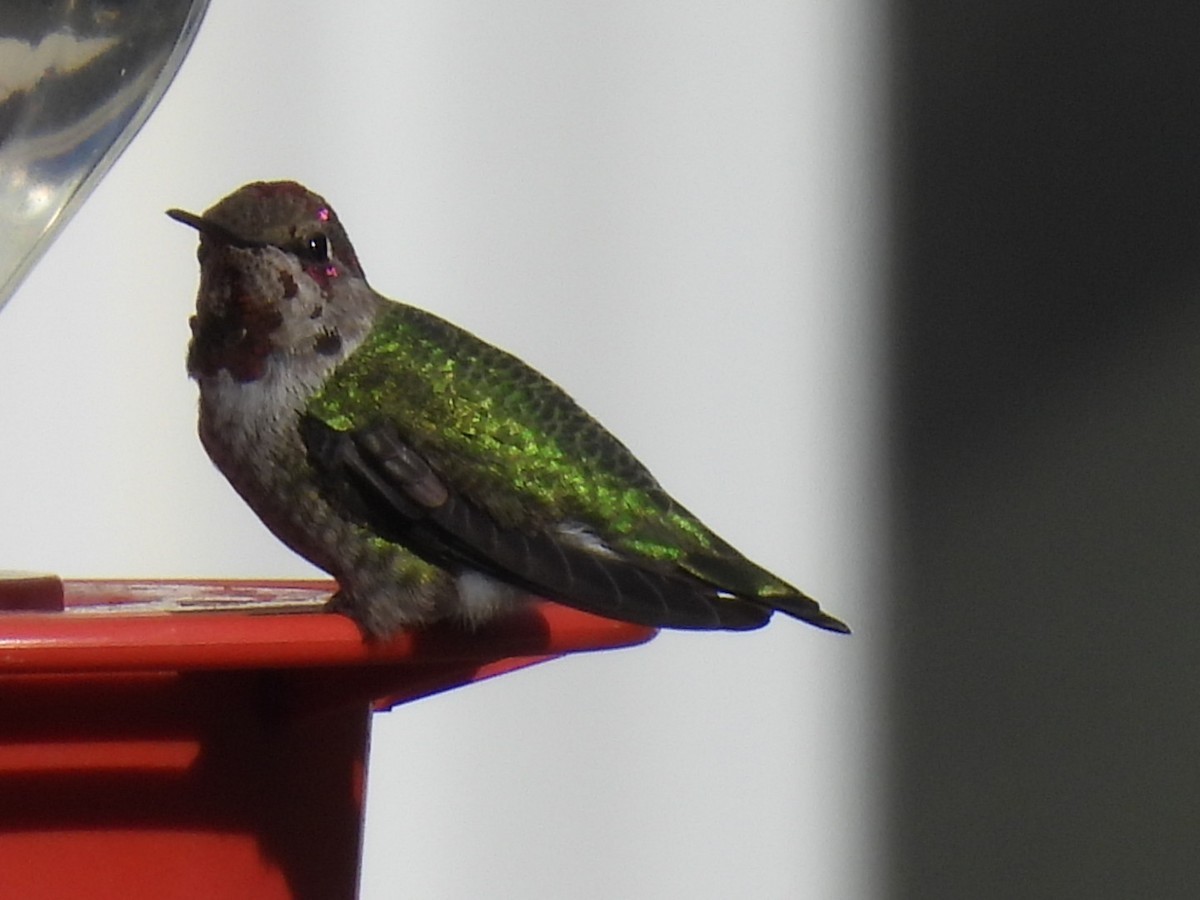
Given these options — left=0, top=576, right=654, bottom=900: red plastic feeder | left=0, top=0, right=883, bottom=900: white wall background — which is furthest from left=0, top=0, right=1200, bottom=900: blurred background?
left=0, top=576, right=654, bottom=900: red plastic feeder

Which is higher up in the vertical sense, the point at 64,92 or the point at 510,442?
the point at 64,92

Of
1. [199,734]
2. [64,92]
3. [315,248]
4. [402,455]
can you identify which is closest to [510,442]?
[402,455]

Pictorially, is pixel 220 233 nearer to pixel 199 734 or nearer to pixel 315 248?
pixel 315 248

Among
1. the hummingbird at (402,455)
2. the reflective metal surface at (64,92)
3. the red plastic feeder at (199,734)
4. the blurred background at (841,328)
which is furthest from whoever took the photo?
the blurred background at (841,328)

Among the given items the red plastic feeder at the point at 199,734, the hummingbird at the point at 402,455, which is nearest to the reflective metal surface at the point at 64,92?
the hummingbird at the point at 402,455

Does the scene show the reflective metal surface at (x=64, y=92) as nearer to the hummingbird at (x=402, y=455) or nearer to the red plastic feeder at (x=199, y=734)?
the hummingbird at (x=402, y=455)

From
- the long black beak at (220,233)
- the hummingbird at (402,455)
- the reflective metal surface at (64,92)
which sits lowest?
the hummingbird at (402,455)

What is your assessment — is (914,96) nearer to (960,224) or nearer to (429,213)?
(960,224)
